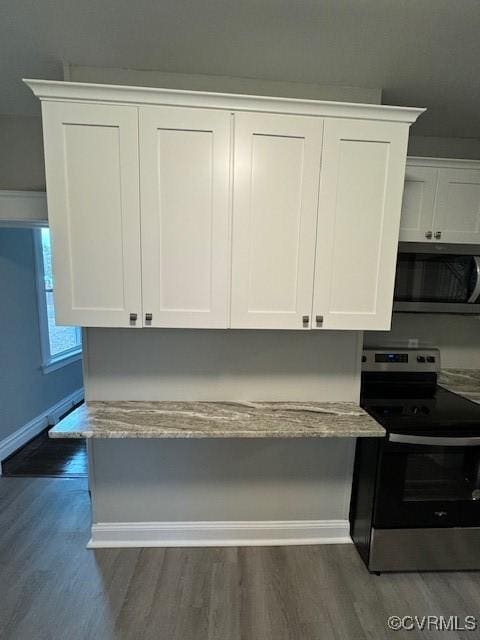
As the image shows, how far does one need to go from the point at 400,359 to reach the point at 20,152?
288cm

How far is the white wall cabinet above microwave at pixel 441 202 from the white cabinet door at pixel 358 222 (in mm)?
451

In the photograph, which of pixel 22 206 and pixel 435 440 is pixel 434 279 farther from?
pixel 22 206

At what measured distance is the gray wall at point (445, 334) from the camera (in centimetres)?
240

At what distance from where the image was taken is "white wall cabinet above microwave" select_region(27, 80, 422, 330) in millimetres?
1464

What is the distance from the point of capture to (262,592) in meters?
1.77

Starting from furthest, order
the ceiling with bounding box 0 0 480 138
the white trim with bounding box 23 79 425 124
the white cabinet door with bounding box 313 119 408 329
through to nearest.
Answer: the white cabinet door with bounding box 313 119 408 329 → the white trim with bounding box 23 79 425 124 → the ceiling with bounding box 0 0 480 138

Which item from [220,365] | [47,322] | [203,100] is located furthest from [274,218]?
[47,322]

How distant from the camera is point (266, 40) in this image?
1.46 m

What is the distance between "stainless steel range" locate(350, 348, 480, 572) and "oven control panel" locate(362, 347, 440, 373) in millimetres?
327

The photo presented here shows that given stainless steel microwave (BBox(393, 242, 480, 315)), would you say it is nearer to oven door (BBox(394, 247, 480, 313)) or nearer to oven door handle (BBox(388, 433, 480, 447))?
oven door (BBox(394, 247, 480, 313))

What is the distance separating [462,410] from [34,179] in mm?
3023

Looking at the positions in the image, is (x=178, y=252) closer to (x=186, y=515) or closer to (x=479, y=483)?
(x=186, y=515)

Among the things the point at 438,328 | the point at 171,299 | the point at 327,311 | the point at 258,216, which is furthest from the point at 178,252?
the point at 438,328

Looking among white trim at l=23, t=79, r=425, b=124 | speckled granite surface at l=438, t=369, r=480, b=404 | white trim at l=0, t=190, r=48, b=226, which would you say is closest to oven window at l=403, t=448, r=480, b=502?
speckled granite surface at l=438, t=369, r=480, b=404
